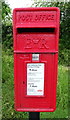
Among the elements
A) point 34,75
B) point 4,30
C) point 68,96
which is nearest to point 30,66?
point 34,75

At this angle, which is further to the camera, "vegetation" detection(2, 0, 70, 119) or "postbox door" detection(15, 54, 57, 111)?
"vegetation" detection(2, 0, 70, 119)

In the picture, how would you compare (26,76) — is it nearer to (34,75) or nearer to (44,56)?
(34,75)

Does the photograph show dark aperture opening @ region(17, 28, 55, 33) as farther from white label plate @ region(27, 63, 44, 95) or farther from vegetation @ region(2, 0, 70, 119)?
vegetation @ region(2, 0, 70, 119)

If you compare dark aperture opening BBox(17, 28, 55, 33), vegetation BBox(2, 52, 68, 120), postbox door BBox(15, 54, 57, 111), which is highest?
dark aperture opening BBox(17, 28, 55, 33)

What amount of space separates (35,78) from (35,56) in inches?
10.2

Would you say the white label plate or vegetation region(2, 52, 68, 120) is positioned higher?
the white label plate

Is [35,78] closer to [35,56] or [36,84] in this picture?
[36,84]

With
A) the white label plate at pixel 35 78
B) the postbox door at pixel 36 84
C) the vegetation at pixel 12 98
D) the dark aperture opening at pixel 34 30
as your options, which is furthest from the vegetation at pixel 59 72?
the dark aperture opening at pixel 34 30

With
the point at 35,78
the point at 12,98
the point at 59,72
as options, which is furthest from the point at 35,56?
the point at 59,72

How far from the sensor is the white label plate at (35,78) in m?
3.14

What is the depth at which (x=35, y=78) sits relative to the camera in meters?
3.16

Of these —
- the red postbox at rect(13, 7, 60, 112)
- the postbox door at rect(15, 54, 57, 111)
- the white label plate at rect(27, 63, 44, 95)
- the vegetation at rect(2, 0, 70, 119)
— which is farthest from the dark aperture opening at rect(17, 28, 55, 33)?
the vegetation at rect(2, 0, 70, 119)

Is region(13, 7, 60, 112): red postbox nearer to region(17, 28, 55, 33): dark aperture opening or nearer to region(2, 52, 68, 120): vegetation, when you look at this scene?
region(17, 28, 55, 33): dark aperture opening

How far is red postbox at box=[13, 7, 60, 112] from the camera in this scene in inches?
121
